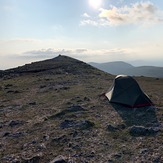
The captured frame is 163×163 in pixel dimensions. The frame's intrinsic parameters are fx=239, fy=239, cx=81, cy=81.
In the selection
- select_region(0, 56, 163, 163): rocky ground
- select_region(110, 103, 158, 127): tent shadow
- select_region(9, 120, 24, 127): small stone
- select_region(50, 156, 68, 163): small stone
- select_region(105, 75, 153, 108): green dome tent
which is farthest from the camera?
select_region(105, 75, 153, 108): green dome tent

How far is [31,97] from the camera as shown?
34.4 m

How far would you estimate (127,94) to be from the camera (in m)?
27.5

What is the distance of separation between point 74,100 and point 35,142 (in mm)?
13062

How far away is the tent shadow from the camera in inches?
829

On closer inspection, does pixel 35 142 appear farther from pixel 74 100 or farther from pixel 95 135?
pixel 74 100

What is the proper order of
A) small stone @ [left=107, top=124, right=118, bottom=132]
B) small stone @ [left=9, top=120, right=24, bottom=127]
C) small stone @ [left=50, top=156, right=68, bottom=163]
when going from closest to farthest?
small stone @ [left=50, top=156, right=68, bottom=163], small stone @ [left=107, top=124, right=118, bottom=132], small stone @ [left=9, top=120, right=24, bottom=127]

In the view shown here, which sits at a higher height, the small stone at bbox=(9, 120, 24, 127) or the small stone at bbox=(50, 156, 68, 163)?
the small stone at bbox=(9, 120, 24, 127)

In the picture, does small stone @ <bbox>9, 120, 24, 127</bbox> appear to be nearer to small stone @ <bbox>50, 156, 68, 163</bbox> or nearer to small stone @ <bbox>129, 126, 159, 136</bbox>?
small stone @ <bbox>50, 156, 68, 163</bbox>

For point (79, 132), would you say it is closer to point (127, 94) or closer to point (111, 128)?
point (111, 128)

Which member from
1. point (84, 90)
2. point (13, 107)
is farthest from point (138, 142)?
point (84, 90)

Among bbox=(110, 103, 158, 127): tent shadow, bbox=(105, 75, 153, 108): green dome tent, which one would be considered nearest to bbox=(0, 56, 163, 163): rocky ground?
bbox=(110, 103, 158, 127): tent shadow

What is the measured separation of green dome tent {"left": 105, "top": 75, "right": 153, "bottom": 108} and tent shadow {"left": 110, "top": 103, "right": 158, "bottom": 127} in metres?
0.69

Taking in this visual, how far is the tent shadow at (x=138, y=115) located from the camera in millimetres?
21055

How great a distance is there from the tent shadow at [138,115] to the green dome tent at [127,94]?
0.69 meters
